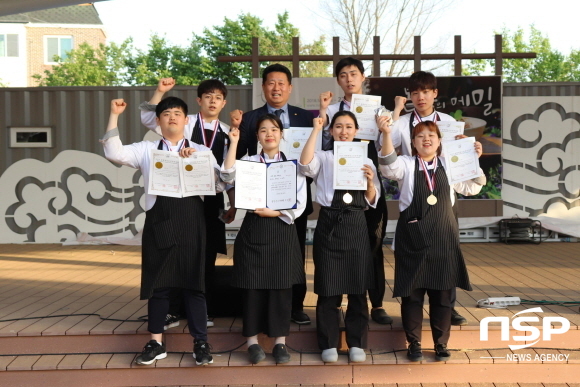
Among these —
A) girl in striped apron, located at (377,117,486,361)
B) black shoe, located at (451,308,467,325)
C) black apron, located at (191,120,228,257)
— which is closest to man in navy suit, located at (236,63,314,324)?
black apron, located at (191,120,228,257)

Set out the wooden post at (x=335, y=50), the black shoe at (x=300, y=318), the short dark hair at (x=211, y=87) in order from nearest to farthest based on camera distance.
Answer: the short dark hair at (x=211, y=87)
the black shoe at (x=300, y=318)
the wooden post at (x=335, y=50)

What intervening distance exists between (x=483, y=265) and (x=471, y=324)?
3695 mm

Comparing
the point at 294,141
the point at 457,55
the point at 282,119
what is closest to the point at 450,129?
the point at 294,141

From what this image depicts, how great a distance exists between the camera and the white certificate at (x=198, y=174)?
411 centimetres

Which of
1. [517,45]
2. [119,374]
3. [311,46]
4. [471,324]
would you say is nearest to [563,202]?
[471,324]

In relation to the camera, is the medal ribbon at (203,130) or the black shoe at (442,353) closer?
the black shoe at (442,353)

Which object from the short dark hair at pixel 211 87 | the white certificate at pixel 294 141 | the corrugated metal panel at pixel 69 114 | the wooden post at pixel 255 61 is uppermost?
the wooden post at pixel 255 61

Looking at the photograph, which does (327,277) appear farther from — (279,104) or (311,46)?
(311,46)

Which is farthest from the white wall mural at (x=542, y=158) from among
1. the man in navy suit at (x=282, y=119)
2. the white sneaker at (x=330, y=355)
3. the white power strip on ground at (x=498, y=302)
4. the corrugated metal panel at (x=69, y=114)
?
the white sneaker at (x=330, y=355)

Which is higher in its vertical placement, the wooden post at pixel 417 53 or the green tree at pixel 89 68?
the green tree at pixel 89 68

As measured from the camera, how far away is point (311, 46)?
33.1 meters

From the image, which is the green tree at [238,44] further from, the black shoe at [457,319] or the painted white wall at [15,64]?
the black shoe at [457,319]

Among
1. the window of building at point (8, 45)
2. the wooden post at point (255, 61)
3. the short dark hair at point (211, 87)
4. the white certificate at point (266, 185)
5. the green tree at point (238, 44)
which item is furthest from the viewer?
the window of building at point (8, 45)

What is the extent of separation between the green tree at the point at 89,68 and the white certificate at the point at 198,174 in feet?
111
